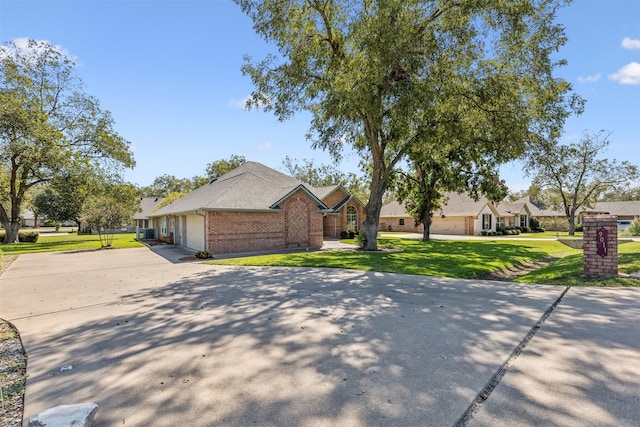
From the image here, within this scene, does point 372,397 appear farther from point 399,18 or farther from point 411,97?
point 399,18

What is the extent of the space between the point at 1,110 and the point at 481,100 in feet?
97.2

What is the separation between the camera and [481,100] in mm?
13820

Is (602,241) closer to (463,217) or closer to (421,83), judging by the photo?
(421,83)

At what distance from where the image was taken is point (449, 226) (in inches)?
1507

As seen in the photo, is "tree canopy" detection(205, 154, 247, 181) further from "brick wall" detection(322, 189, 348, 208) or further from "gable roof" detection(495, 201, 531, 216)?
"gable roof" detection(495, 201, 531, 216)

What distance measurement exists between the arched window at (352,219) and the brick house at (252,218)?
29.4ft

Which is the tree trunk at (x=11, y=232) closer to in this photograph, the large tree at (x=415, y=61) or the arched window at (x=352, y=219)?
the large tree at (x=415, y=61)

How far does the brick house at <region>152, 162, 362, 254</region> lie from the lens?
17.0 metres

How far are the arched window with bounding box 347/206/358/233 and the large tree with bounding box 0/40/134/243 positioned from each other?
20.3 metres

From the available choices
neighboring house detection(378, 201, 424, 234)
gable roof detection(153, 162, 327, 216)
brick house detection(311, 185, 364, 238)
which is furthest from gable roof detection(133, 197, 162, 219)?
neighboring house detection(378, 201, 424, 234)

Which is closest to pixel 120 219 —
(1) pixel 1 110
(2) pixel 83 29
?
(1) pixel 1 110

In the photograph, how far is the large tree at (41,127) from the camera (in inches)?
935

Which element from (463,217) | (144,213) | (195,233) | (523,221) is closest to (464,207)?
(463,217)

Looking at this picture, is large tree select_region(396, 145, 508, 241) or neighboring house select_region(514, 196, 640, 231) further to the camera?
neighboring house select_region(514, 196, 640, 231)
